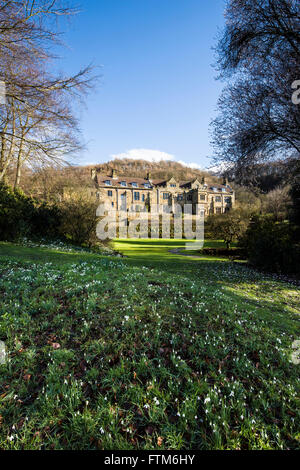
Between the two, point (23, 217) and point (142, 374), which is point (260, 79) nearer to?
point (142, 374)

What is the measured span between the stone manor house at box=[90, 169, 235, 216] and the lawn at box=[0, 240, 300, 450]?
164 ft

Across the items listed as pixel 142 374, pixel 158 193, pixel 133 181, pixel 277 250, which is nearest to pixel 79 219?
pixel 277 250

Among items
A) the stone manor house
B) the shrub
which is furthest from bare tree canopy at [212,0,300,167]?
the stone manor house

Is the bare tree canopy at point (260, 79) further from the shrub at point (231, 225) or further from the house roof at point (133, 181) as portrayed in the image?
the house roof at point (133, 181)

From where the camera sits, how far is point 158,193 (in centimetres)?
5822

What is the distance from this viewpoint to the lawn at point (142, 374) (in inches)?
78.7

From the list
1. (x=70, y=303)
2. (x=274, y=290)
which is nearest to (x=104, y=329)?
(x=70, y=303)

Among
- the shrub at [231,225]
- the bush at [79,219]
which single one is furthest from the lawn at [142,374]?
the shrub at [231,225]

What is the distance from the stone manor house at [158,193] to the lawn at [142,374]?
Result: 4998cm

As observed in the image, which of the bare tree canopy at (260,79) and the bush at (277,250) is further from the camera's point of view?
the bush at (277,250)

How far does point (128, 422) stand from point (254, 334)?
8.54 feet

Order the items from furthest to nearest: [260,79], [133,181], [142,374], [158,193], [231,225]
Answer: [158,193] < [133,181] < [231,225] < [260,79] < [142,374]

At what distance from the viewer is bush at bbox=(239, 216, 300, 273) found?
503 inches

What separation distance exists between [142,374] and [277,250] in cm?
1334
